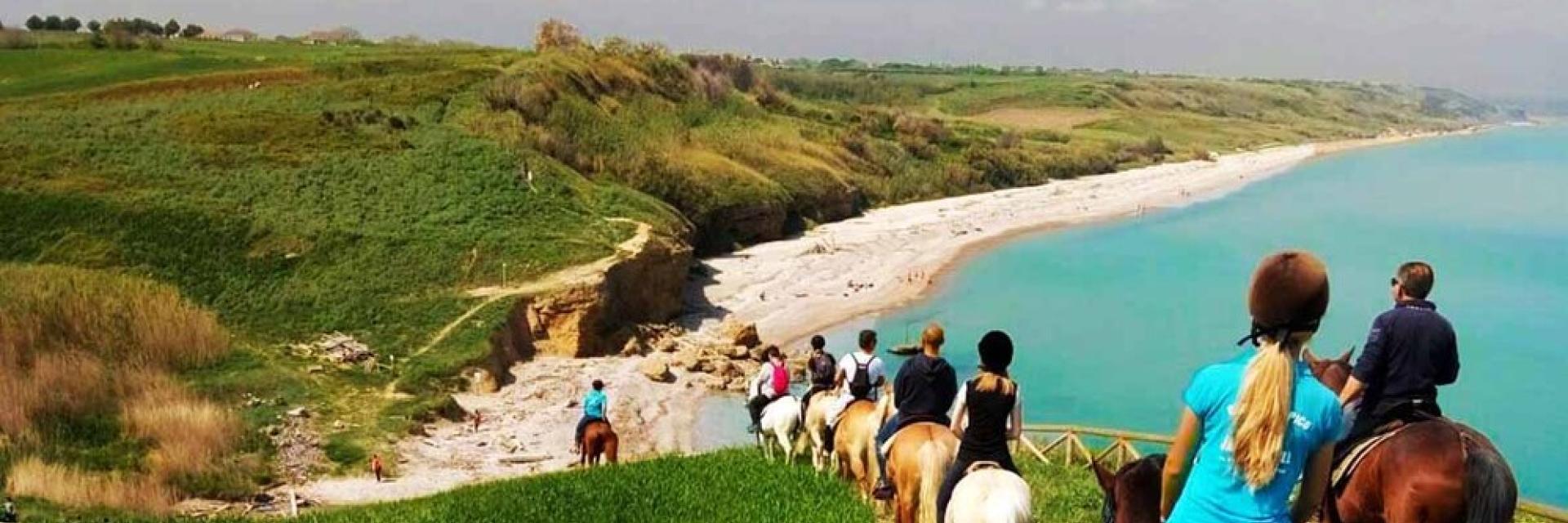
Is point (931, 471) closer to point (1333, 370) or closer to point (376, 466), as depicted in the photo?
point (1333, 370)

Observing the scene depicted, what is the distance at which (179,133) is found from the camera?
4856cm

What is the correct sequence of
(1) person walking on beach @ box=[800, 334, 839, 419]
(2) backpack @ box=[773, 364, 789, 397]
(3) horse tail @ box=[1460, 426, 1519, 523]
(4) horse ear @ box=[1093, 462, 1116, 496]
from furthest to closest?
(2) backpack @ box=[773, 364, 789, 397], (1) person walking on beach @ box=[800, 334, 839, 419], (3) horse tail @ box=[1460, 426, 1519, 523], (4) horse ear @ box=[1093, 462, 1116, 496]

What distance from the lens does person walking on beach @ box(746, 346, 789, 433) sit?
55.5 feet

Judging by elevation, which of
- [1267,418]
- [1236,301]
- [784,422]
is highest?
[1267,418]

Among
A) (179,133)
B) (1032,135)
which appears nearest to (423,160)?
(179,133)

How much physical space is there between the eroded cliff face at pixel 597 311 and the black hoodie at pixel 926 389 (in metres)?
26.1

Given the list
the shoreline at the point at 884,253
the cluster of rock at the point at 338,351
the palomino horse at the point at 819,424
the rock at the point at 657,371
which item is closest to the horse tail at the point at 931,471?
the palomino horse at the point at 819,424

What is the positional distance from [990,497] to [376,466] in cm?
1945

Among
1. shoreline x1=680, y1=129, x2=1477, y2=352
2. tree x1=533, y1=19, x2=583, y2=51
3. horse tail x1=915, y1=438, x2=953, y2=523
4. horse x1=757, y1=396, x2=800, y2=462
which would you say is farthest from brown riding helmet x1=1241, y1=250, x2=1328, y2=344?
tree x1=533, y1=19, x2=583, y2=51

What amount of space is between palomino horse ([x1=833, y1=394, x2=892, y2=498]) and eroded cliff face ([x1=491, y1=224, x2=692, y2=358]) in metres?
23.1

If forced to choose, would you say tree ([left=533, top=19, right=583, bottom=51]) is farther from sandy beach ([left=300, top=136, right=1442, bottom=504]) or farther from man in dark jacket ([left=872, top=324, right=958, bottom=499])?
man in dark jacket ([left=872, top=324, right=958, bottom=499])

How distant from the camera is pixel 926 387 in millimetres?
Answer: 10219

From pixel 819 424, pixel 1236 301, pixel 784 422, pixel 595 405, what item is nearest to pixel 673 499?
pixel 819 424

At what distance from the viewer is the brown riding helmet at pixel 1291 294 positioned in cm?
400
